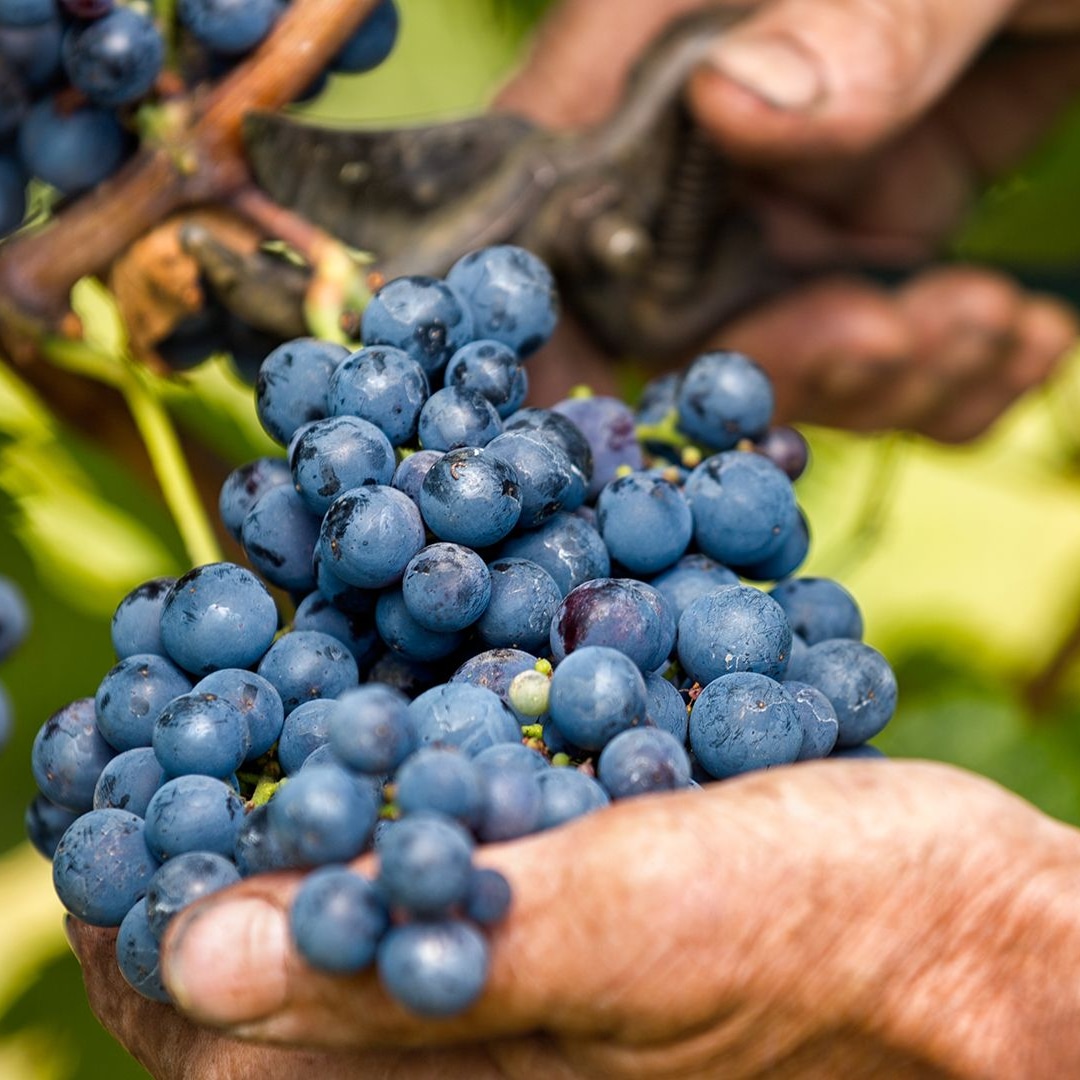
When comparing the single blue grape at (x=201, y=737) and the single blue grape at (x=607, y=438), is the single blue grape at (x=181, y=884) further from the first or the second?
the single blue grape at (x=607, y=438)

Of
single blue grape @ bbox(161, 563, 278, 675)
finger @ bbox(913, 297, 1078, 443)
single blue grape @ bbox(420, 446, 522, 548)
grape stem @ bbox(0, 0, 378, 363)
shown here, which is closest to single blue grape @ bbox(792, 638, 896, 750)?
single blue grape @ bbox(420, 446, 522, 548)

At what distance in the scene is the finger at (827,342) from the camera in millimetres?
1532

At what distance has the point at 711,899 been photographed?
0.54 m

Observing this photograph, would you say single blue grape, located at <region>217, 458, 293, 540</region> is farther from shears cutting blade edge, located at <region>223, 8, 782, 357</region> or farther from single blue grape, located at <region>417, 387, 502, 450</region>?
shears cutting blade edge, located at <region>223, 8, 782, 357</region>

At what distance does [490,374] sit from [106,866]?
345 mm

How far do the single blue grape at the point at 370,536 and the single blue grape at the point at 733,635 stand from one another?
15 cm

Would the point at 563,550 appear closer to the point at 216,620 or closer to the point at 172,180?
the point at 216,620

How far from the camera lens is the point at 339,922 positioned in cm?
50

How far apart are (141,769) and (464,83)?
1712 millimetres

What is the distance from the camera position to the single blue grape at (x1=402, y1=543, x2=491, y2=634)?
2.07ft

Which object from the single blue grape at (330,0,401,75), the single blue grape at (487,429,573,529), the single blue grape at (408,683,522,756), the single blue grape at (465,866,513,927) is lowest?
the single blue grape at (465,866,513,927)

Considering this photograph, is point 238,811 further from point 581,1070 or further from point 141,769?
point 581,1070

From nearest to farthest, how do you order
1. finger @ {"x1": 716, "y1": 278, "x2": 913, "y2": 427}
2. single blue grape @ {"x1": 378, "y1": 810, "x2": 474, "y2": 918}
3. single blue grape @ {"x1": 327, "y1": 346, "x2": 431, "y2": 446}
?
single blue grape @ {"x1": 378, "y1": 810, "x2": 474, "y2": 918} < single blue grape @ {"x1": 327, "y1": 346, "x2": 431, "y2": 446} < finger @ {"x1": 716, "y1": 278, "x2": 913, "y2": 427}

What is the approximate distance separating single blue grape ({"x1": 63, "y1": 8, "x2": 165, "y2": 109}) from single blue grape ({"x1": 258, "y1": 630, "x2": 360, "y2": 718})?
0.50m
